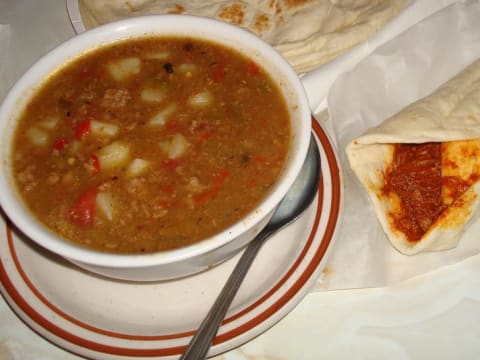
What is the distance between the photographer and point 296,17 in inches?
134

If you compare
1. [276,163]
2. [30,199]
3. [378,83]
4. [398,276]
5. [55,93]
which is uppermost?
[55,93]

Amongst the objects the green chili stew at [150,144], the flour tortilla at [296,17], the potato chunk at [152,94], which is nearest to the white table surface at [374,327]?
the green chili stew at [150,144]

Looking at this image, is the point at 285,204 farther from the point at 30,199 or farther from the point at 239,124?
the point at 30,199

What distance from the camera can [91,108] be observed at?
7.72 ft

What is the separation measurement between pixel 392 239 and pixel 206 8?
1917 mm

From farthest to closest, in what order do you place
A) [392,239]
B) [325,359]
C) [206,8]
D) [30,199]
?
1. [206,8]
2. [392,239]
3. [325,359]
4. [30,199]

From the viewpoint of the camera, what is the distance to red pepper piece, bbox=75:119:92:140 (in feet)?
7.39

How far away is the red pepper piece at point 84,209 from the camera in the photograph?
6.56 ft

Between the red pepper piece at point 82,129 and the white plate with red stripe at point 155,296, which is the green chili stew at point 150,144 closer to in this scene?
the red pepper piece at point 82,129

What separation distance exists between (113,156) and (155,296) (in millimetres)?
597

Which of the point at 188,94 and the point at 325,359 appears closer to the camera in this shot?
the point at 325,359

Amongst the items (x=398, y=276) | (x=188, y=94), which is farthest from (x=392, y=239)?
(x=188, y=94)

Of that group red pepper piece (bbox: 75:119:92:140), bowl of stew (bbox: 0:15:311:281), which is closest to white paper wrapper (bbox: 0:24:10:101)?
bowl of stew (bbox: 0:15:311:281)

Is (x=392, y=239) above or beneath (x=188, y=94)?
beneath
